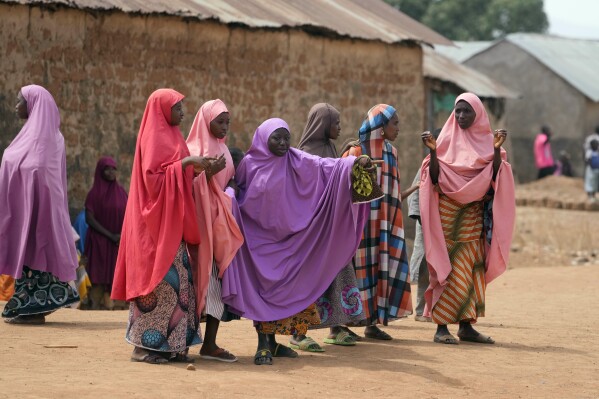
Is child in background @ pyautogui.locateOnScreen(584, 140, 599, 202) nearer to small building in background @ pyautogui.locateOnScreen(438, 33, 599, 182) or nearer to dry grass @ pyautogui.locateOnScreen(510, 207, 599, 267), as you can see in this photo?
dry grass @ pyautogui.locateOnScreen(510, 207, 599, 267)

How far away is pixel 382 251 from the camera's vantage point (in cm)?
877

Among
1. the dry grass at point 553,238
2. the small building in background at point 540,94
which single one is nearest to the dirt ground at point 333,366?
the dry grass at point 553,238

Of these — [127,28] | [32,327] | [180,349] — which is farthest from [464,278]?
[127,28]

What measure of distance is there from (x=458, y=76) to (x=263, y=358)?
14862 mm

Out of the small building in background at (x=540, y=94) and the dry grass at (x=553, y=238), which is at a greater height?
the small building in background at (x=540, y=94)

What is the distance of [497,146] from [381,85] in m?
6.80

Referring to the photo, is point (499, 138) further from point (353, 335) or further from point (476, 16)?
point (476, 16)

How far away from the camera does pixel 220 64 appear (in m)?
13.2

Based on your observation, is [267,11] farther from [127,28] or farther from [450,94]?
[450,94]

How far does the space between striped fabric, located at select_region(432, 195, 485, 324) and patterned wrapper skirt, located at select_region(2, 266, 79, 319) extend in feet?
9.46

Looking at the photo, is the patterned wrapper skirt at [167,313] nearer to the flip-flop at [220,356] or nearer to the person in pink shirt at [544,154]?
the flip-flop at [220,356]

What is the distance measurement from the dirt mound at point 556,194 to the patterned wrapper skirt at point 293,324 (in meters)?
17.0

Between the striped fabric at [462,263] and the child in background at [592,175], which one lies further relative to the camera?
the child in background at [592,175]

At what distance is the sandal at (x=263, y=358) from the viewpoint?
7512 mm
